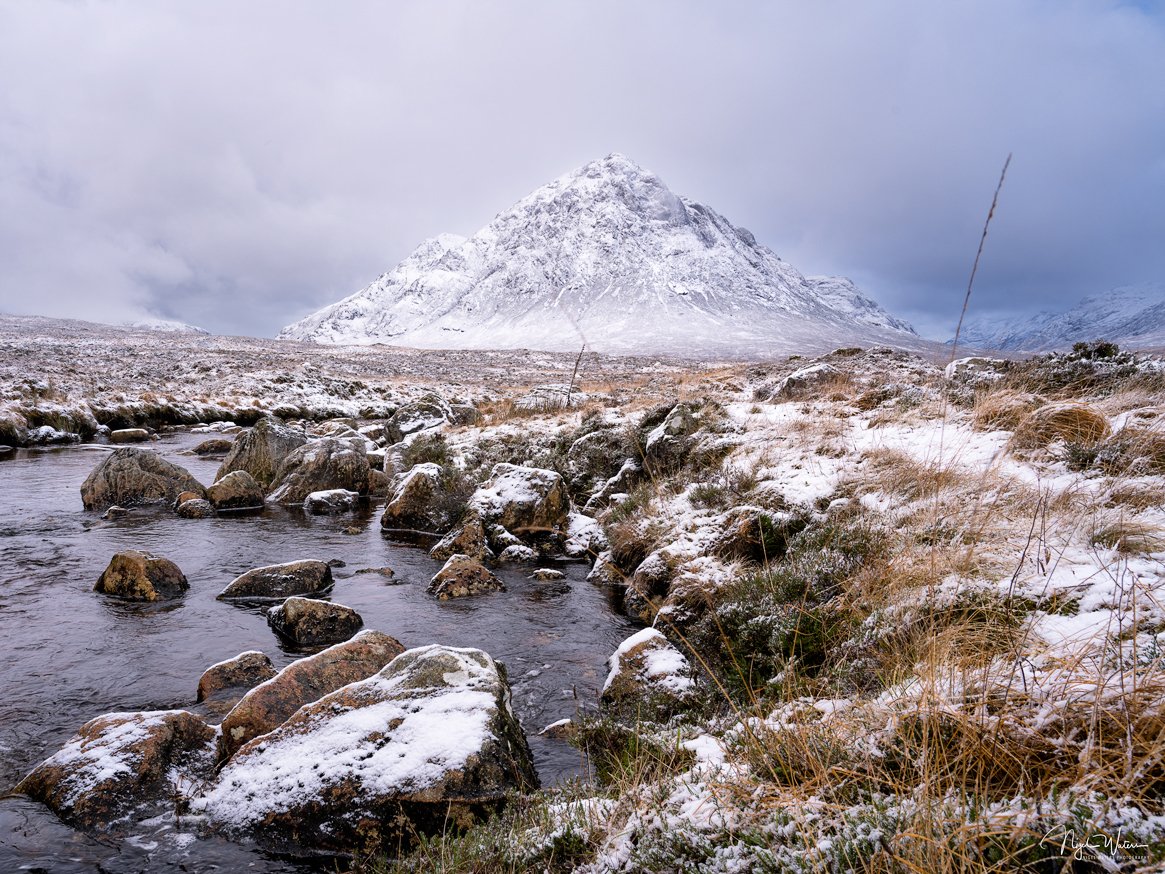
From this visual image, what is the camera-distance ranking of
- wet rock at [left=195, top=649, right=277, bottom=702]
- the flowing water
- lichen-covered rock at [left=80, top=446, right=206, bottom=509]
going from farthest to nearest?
lichen-covered rock at [left=80, top=446, right=206, bottom=509] → wet rock at [left=195, top=649, right=277, bottom=702] → the flowing water

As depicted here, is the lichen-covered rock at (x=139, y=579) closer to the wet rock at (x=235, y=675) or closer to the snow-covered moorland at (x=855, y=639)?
the wet rock at (x=235, y=675)

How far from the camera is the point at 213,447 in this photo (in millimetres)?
18406

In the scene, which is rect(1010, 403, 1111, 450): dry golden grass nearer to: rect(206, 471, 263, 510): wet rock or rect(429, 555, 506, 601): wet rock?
rect(429, 555, 506, 601): wet rock

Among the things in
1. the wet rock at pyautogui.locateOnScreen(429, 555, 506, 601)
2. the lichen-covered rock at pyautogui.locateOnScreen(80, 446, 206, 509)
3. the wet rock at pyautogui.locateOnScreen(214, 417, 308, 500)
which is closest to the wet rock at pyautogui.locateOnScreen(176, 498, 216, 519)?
the lichen-covered rock at pyautogui.locateOnScreen(80, 446, 206, 509)

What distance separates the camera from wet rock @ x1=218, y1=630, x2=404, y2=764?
4.34m

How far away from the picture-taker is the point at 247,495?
12406 millimetres

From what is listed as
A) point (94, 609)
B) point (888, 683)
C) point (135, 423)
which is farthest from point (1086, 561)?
point (135, 423)

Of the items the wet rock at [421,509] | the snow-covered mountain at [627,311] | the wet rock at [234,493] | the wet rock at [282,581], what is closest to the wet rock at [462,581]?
the wet rock at [282,581]

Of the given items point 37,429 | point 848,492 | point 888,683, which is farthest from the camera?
point 37,429

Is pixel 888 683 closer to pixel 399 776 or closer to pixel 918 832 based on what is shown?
pixel 918 832

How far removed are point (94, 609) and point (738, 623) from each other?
7.53 m

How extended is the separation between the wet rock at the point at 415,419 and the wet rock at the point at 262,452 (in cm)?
517

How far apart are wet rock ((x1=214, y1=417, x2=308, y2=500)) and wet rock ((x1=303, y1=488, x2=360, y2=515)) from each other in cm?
181

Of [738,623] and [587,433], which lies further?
[587,433]
